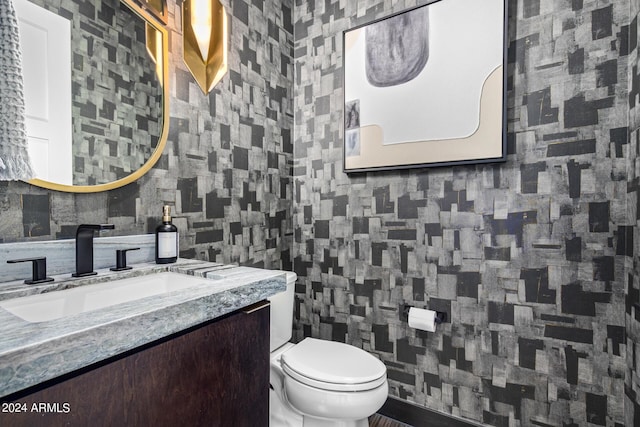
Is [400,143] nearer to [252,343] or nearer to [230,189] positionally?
[230,189]

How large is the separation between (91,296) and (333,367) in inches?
36.6

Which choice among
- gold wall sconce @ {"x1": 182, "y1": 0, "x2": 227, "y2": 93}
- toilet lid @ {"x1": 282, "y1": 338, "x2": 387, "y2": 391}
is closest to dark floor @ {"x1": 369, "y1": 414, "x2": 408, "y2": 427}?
toilet lid @ {"x1": 282, "y1": 338, "x2": 387, "y2": 391}

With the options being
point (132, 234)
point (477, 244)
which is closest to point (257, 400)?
→ point (132, 234)

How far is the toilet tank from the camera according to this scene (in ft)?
5.00

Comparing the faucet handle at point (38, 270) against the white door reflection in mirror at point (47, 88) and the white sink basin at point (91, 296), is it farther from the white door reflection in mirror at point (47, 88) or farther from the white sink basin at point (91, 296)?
the white door reflection in mirror at point (47, 88)

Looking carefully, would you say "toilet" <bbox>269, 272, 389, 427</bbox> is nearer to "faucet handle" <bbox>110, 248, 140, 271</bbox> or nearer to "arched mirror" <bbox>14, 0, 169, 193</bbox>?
"faucet handle" <bbox>110, 248, 140, 271</bbox>

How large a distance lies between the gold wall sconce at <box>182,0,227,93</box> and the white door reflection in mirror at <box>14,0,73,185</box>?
19.7 inches

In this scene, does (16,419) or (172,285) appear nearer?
(16,419)

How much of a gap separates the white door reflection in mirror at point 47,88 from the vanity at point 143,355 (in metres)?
0.39

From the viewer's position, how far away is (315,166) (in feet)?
6.64

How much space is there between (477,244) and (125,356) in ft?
4.80

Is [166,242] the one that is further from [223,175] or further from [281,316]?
[281,316]

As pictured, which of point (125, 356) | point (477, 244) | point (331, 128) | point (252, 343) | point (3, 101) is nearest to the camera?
point (125, 356)

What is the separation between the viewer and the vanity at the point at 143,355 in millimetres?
497
